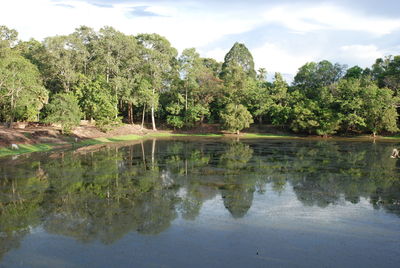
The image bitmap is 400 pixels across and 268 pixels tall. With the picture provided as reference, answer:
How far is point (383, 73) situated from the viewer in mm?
65438

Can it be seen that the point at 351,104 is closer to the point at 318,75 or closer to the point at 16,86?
the point at 318,75

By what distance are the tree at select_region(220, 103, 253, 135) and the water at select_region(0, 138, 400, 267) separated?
118 ft

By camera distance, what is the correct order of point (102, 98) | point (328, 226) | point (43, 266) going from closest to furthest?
point (43, 266) → point (328, 226) → point (102, 98)

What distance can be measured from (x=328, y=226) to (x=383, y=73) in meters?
61.9

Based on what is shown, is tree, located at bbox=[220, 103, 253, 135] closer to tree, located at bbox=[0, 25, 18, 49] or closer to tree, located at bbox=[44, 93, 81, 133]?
tree, located at bbox=[44, 93, 81, 133]

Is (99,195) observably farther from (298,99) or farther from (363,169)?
(298,99)

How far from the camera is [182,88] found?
68875 millimetres

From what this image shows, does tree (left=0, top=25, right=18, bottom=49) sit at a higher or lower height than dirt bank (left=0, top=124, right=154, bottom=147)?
higher

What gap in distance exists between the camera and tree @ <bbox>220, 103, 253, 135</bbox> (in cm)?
6153

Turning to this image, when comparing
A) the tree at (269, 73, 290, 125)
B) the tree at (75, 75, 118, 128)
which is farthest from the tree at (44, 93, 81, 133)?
the tree at (269, 73, 290, 125)

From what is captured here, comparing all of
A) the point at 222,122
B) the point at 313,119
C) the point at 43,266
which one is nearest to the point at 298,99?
the point at 313,119

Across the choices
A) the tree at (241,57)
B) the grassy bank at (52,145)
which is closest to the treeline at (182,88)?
the grassy bank at (52,145)

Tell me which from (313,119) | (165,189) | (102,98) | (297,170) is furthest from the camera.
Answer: (313,119)

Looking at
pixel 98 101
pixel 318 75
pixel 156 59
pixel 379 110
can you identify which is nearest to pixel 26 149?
pixel 98 101
